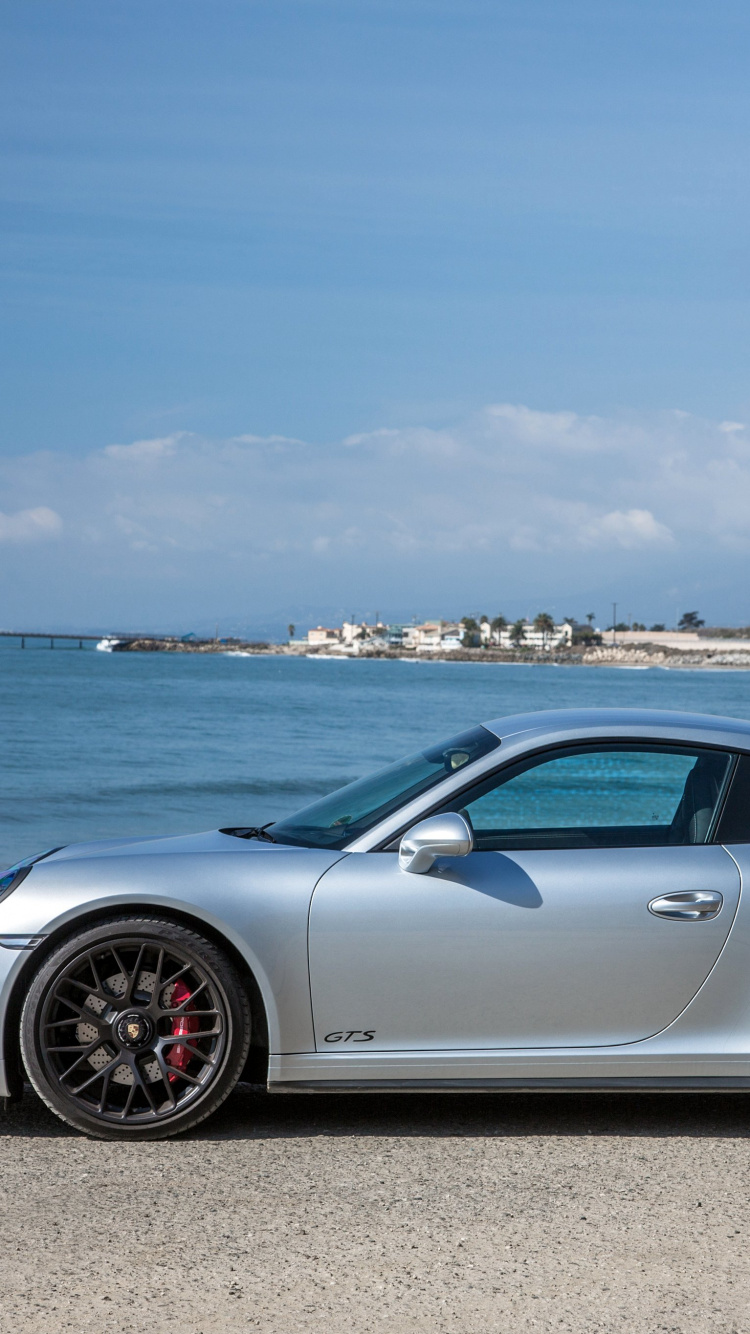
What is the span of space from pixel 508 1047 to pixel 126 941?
4.09ft

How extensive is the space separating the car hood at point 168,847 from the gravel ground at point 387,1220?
35.2 inches

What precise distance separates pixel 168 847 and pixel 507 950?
119cm

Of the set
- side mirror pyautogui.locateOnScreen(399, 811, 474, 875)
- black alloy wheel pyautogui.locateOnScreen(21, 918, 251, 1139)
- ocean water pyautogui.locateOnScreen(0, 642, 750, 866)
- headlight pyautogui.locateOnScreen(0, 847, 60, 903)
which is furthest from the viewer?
ocean water pyautogui.locateOnScreen(0, 642, 750, 866)

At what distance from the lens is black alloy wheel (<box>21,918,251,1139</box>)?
3818 mm

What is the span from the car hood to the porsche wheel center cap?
523 mm

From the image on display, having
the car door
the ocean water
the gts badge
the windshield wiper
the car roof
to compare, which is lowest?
the ocean water

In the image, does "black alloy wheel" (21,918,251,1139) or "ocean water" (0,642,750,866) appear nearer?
"black alloy wheel" (21,918,251,1139)

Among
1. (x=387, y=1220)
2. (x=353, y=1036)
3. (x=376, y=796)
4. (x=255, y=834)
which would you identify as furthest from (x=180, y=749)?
(x=387, y=1220)

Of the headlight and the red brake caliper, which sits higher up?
the headlight

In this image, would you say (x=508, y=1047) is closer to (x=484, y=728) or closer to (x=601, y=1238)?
(x=601, y=1238)

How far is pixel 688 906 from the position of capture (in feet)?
12.7

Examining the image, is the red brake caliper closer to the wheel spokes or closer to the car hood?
the wheel spokes

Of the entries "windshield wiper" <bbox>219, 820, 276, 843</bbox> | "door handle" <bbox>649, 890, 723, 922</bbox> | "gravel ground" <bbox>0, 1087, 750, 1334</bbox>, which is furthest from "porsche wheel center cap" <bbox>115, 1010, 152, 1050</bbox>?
"door handle" <bbox>649, 890, 723, 922</bbox>

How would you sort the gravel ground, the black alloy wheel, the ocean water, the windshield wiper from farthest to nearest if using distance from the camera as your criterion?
the ocean water, the windshield wiper, the black alloy wheel, the gravel ground
